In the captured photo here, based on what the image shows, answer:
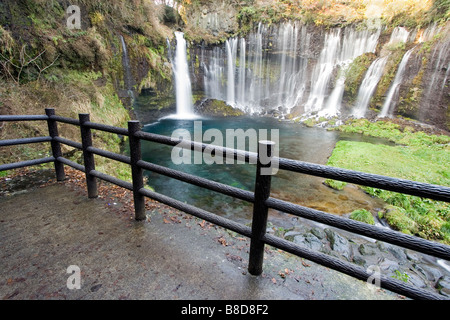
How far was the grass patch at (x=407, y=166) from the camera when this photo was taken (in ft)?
18.2

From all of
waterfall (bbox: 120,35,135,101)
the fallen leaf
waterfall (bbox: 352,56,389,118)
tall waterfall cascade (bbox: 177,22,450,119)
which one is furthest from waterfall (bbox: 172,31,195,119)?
the fallen leaf

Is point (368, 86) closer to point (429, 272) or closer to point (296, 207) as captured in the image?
point (429, 272)

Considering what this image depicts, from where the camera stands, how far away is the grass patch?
5539 mm

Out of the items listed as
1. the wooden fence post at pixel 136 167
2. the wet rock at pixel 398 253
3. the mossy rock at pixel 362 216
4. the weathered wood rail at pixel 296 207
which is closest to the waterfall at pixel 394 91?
the mossy rock at pixel 362 216

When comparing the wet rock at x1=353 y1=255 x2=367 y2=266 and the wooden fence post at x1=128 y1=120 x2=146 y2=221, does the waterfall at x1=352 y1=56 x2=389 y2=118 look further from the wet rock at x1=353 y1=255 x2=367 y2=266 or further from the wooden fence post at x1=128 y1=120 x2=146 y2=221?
the wooden fence post at x1=128 y1=120 x2=146 y2=221

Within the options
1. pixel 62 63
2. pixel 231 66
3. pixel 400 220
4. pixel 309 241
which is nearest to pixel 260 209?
pixel 309 241

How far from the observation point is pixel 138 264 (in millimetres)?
2314

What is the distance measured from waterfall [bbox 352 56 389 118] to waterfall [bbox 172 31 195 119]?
14999mm

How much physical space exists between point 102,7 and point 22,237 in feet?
44.1

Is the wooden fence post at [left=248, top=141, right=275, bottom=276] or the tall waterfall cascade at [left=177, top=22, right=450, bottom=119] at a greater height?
the tall waterfall cascade at [left=177, top=22, right=450, bottom=119]

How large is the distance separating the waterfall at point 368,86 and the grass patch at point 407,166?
2.95 meters

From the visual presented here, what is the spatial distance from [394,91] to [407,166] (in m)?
12.4

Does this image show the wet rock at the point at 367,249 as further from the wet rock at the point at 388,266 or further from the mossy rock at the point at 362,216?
the mossy rock at the point at 362,216

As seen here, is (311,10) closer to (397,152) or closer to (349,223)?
(397,152)
